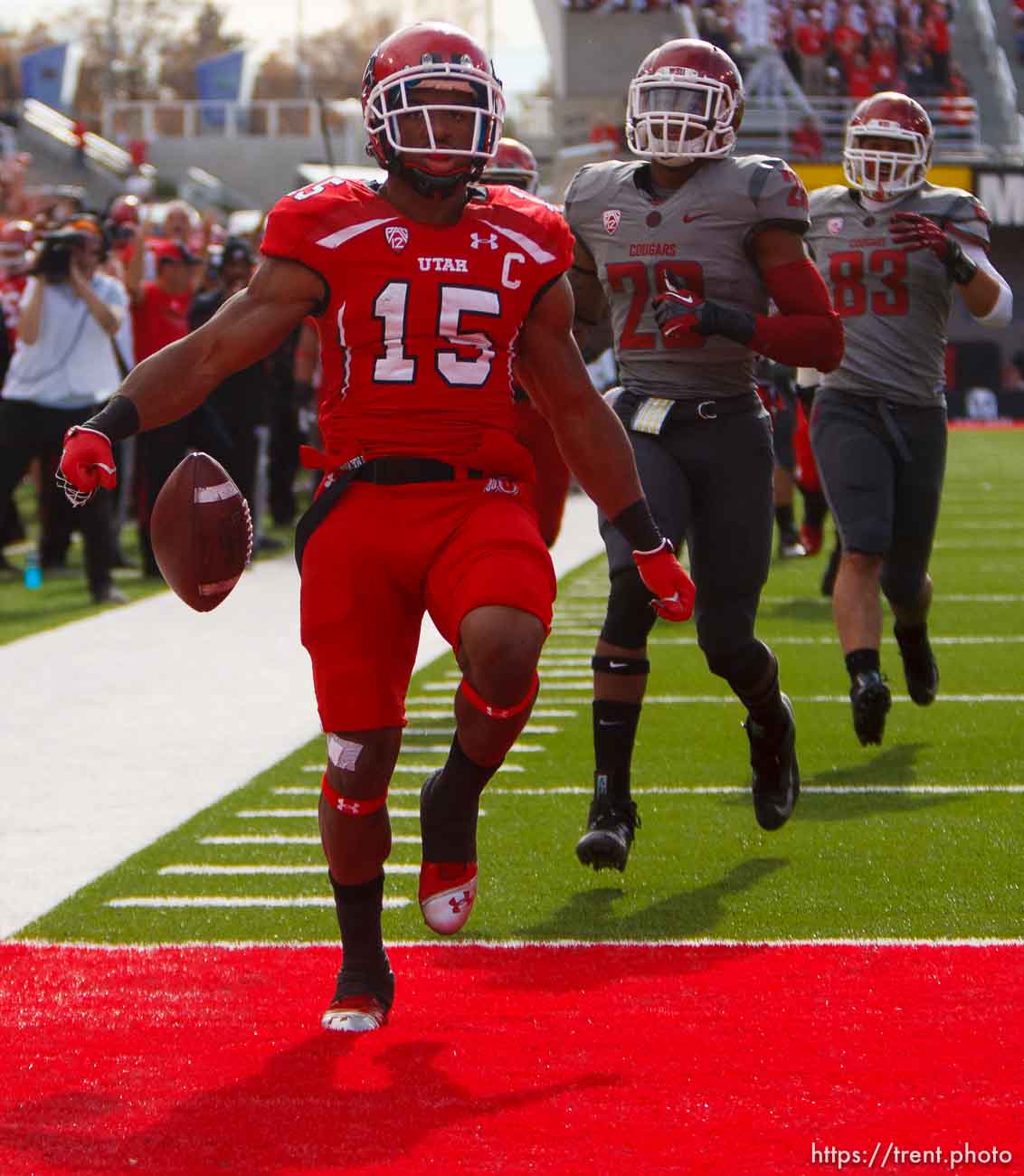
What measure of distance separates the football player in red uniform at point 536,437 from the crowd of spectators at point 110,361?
4406mm

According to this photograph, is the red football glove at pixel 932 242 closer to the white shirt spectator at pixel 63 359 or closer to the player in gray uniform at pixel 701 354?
the player in gray uniform at pixel 701 354

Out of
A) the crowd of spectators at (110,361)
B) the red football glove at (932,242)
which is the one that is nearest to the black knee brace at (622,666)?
the red football glove at (932,242)

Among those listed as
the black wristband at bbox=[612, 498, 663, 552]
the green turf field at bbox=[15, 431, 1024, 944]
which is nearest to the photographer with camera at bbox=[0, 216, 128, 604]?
the green turf field at bbox=[15, 431, 1024, 944]

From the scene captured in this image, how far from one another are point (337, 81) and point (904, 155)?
57.4 m

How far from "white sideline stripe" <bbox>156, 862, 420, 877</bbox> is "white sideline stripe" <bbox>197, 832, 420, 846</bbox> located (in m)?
0.23

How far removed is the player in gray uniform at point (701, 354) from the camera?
16.8 ft

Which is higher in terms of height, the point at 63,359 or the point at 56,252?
the point at 56,252

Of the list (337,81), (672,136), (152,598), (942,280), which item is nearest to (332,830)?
(672,136)

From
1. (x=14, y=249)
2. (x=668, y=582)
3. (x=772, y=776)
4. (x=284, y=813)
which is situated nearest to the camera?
(x=668, y=582)

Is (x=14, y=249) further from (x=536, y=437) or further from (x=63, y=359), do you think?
(x=536, y=437)

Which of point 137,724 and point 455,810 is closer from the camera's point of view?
point 455,810

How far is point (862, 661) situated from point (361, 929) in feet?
9.30

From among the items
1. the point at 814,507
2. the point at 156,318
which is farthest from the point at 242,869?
the point at 156,318

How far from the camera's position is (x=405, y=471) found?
3.98m
